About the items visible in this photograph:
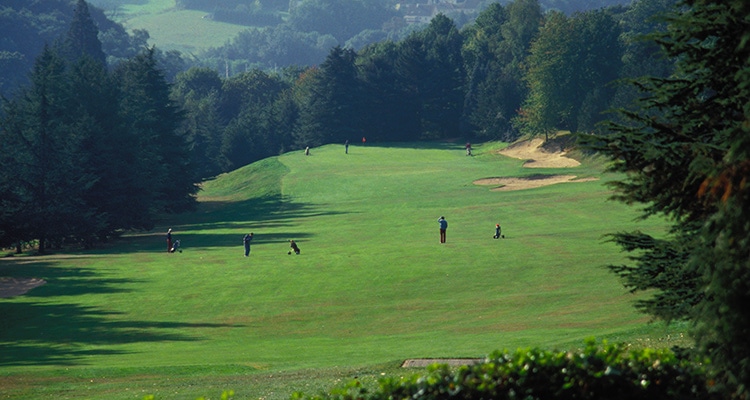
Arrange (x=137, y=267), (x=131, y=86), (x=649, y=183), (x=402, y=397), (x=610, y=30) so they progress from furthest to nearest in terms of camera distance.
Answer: (x=610, y=30) < (x=131, y=86) < (x=137, y=267) < (x=649, y=183) < (x=402, y=397)

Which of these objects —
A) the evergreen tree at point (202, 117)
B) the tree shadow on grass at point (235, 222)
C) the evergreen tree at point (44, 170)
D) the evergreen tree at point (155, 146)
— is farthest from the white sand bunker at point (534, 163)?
the evergreen tree at point (44, 170)

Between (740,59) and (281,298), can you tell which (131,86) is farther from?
(740,59)

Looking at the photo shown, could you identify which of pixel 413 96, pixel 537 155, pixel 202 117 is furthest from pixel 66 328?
pixel 202 117

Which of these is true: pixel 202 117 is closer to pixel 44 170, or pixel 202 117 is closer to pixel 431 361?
pixel 44 170

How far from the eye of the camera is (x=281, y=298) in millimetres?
41750

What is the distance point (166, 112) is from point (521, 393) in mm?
91089

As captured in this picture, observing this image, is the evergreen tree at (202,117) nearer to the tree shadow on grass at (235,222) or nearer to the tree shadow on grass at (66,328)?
the tree shadow on grass at (235,222)

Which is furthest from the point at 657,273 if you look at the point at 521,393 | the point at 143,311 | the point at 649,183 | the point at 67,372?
the point at 143,311

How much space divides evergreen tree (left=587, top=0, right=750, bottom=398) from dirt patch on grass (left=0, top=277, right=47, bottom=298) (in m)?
33.2

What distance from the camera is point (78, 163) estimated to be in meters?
75.2

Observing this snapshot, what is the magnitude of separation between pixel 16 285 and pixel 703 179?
126 ft

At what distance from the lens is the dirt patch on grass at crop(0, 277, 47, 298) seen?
150 feet

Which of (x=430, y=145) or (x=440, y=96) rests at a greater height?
(x=440, y=96)

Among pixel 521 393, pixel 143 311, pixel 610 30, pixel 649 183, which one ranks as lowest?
pixel 143 311
